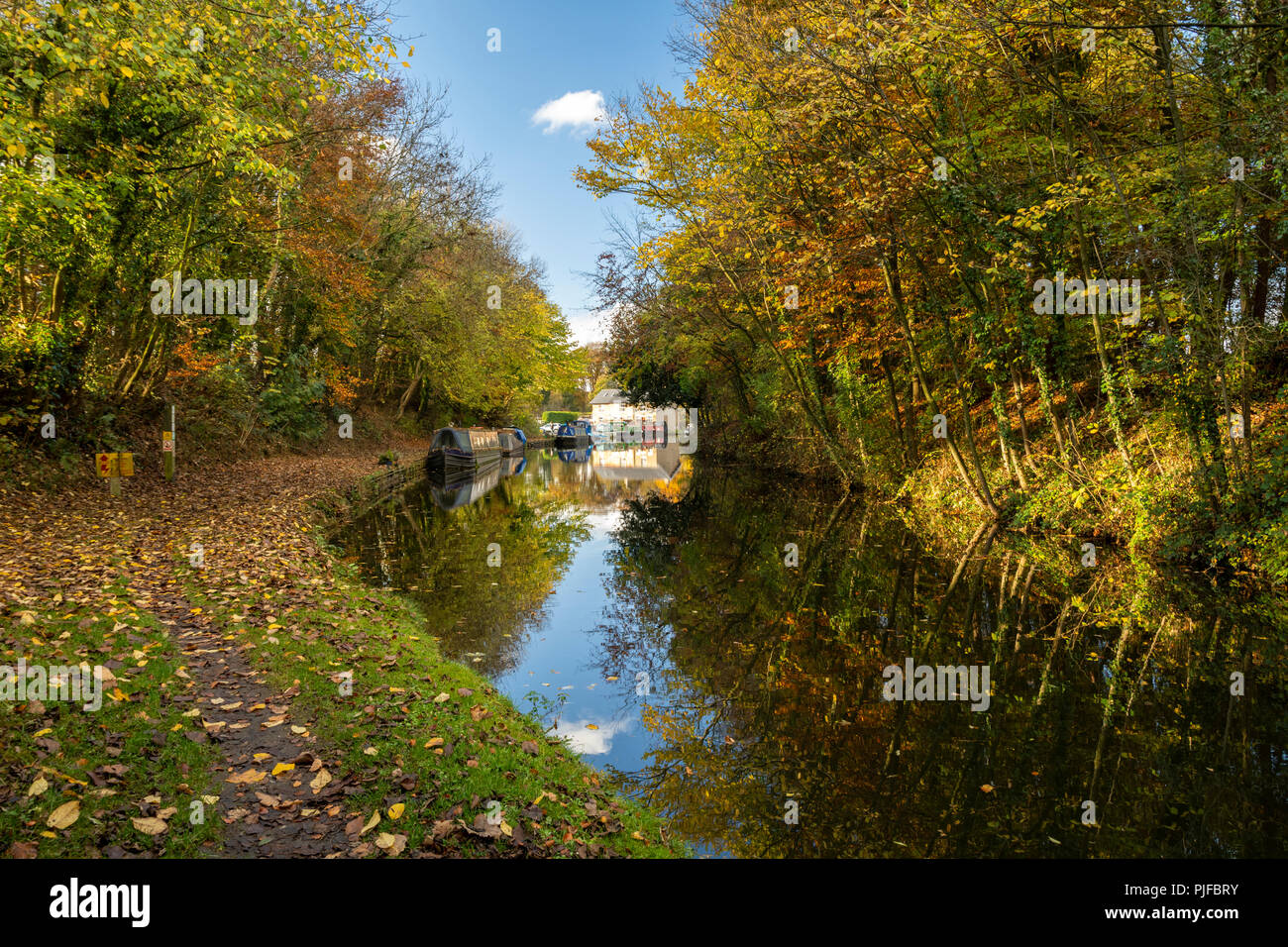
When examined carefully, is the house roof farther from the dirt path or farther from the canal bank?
the canal bank

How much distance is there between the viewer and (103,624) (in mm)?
5797

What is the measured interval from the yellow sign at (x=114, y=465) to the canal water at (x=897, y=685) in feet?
13.7

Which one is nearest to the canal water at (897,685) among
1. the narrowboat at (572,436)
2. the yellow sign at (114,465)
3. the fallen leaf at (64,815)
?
the fallen leaf at (64,815)

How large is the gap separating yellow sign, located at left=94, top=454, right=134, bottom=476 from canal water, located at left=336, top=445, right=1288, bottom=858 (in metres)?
4.17

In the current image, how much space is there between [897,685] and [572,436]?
64.3 meters

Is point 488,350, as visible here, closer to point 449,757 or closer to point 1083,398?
point 1083,398

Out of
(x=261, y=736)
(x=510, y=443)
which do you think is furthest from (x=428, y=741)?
(x=510, y=443)

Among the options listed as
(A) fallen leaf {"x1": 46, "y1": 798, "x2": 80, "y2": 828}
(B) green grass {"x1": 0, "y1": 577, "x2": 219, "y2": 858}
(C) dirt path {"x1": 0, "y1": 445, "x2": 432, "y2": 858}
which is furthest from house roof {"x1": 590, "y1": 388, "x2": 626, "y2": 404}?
(A) fallen leaf {"x1": 46, "y1": 798, "x2": 80, "y2": 828}

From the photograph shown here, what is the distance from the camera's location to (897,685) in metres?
Result: 6.45

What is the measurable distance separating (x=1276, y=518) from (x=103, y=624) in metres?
13.6

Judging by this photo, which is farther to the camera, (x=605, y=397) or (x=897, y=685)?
(x=605, y=397)

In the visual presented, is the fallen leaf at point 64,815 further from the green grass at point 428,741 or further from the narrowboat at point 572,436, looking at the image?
the narrowboat at point 572,436

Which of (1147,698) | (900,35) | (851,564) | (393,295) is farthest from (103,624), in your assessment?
(393,295)

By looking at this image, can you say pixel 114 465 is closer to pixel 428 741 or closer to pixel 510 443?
pixel 428 741
